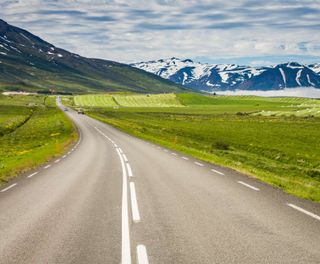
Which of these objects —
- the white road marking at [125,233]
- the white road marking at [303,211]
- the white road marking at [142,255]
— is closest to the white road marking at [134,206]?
the white road marking at [125,233]

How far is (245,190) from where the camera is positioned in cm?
1521

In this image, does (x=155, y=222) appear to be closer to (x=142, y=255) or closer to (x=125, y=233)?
(x=125, y=233)

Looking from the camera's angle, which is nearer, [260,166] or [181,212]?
[181,212]

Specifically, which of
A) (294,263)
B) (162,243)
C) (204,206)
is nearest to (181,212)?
(204,206)

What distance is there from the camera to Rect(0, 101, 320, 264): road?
7988 mm

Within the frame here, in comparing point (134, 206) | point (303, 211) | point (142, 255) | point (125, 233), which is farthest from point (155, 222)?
point (303, 211)

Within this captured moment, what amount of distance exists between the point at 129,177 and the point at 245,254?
11828mm

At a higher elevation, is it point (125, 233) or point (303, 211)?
point (125, 233)

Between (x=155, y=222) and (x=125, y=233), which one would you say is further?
(x=155, y=222)

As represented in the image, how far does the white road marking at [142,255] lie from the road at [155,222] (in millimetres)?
19

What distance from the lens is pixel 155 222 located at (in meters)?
10.5

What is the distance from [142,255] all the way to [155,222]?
2.49m

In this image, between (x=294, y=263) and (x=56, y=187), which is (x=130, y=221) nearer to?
(x=294, y=263)

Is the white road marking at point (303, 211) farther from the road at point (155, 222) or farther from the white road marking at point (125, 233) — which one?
the white road marking at point (125, 233)
